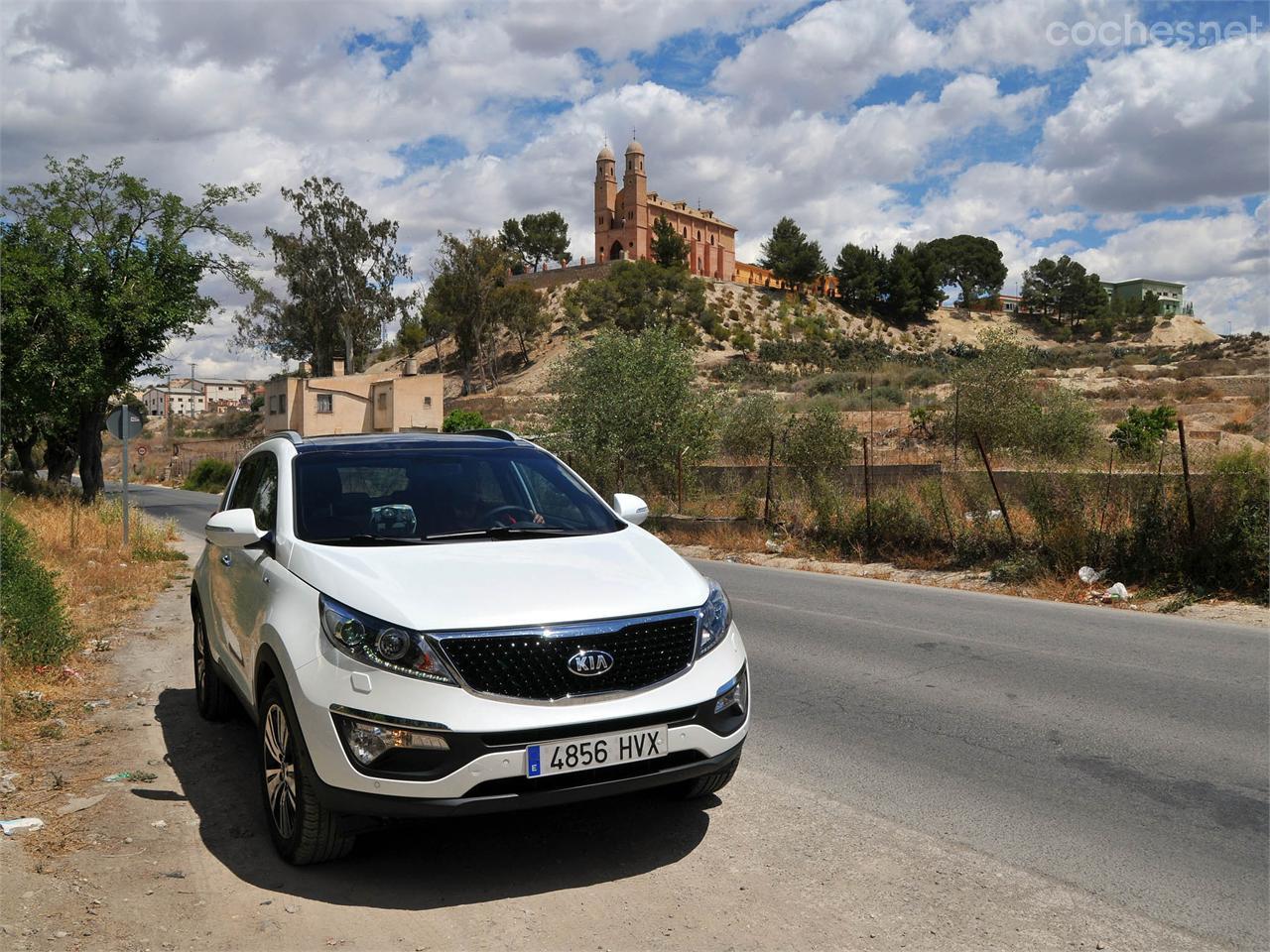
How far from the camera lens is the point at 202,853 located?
Result: 4.48 m

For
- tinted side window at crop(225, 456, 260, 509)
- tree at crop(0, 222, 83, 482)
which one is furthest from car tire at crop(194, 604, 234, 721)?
tree at crop(0, 222, 83, 482)

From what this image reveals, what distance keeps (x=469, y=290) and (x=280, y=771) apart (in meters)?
81.2

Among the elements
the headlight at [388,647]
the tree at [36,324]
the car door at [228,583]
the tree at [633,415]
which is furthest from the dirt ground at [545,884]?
the tree at [36,324]

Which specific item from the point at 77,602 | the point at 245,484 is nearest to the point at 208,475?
the point at 77,602

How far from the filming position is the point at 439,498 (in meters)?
5.19

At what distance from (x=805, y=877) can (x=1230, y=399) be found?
40.6 meters

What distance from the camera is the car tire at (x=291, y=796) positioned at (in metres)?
4.00

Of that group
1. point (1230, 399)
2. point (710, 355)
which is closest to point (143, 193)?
point (1230, 399)

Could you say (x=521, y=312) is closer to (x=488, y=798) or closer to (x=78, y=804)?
(x=78, y=804)

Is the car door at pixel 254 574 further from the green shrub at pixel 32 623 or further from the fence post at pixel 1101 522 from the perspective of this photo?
the fence post at pixel 1101 522

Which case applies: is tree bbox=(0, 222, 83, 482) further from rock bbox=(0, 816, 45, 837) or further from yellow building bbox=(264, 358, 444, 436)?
yellow building bbox=(264, 358, 444, 436)

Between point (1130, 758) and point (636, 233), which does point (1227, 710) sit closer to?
point (1130, 758)

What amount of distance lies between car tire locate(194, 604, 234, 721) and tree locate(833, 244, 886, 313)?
106209mm

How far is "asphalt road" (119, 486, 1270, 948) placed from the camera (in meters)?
4.40
